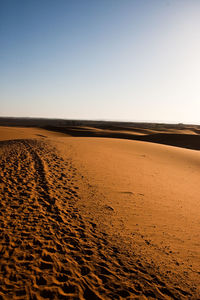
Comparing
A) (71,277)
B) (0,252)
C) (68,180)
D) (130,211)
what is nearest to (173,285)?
(71,277)

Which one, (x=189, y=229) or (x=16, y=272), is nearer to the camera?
(x=16, y=272)

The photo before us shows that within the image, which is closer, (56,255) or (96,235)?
(56,255)

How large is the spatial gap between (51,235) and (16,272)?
1.18 meters

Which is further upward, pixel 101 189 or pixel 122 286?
pixel 101 189

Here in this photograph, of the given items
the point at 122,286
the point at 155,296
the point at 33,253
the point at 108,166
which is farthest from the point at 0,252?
the point at 108,166

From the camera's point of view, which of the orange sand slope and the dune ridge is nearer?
the dune ridge

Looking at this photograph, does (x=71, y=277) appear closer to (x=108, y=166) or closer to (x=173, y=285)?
(x=173, y=285)

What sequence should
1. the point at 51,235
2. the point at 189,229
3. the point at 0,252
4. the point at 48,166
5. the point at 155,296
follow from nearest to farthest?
the point at 155,296, the point at 0,252, the point at 51,235, the point at 189,229, the point at 48,166

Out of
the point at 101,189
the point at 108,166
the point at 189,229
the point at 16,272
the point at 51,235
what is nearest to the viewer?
the point at 16,272

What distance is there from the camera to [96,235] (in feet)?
15.5

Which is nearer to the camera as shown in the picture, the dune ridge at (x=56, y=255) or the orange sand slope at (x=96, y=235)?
the dune ridge at (x=56, y=255)

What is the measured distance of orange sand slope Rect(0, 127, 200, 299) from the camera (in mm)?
3412

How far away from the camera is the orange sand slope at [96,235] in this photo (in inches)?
134

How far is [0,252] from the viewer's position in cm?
397
